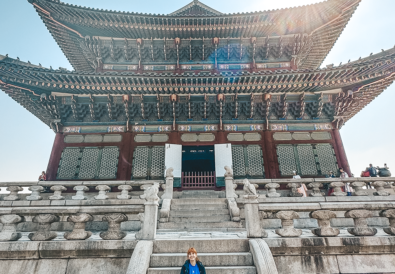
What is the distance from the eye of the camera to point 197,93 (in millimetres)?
12344

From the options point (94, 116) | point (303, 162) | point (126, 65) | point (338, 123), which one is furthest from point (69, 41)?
point (338, 123)

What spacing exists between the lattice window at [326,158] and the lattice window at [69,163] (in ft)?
47.7

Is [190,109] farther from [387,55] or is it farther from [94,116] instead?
[387,55]

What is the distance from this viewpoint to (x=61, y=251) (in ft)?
15.9

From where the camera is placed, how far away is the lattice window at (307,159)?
1221cm

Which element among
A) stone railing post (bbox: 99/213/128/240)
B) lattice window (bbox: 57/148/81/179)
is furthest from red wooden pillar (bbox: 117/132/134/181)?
stone railing post (bbox: 99/213/128/240)

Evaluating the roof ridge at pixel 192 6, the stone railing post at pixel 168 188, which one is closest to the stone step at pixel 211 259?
the stone railing post at pixel 168 188

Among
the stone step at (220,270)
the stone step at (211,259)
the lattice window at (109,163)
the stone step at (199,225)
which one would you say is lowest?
the stone step at (220,270)

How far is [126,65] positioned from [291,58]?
1209 cm

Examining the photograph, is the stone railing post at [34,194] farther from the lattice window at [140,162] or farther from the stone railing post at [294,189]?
the stone railing post at [294,189]

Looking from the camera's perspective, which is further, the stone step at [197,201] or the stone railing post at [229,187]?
the stone railing post at [229,187]

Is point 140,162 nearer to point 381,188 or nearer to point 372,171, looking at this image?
point 381,188

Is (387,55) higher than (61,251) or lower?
higher

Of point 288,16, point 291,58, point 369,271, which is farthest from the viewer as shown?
point 291,58
